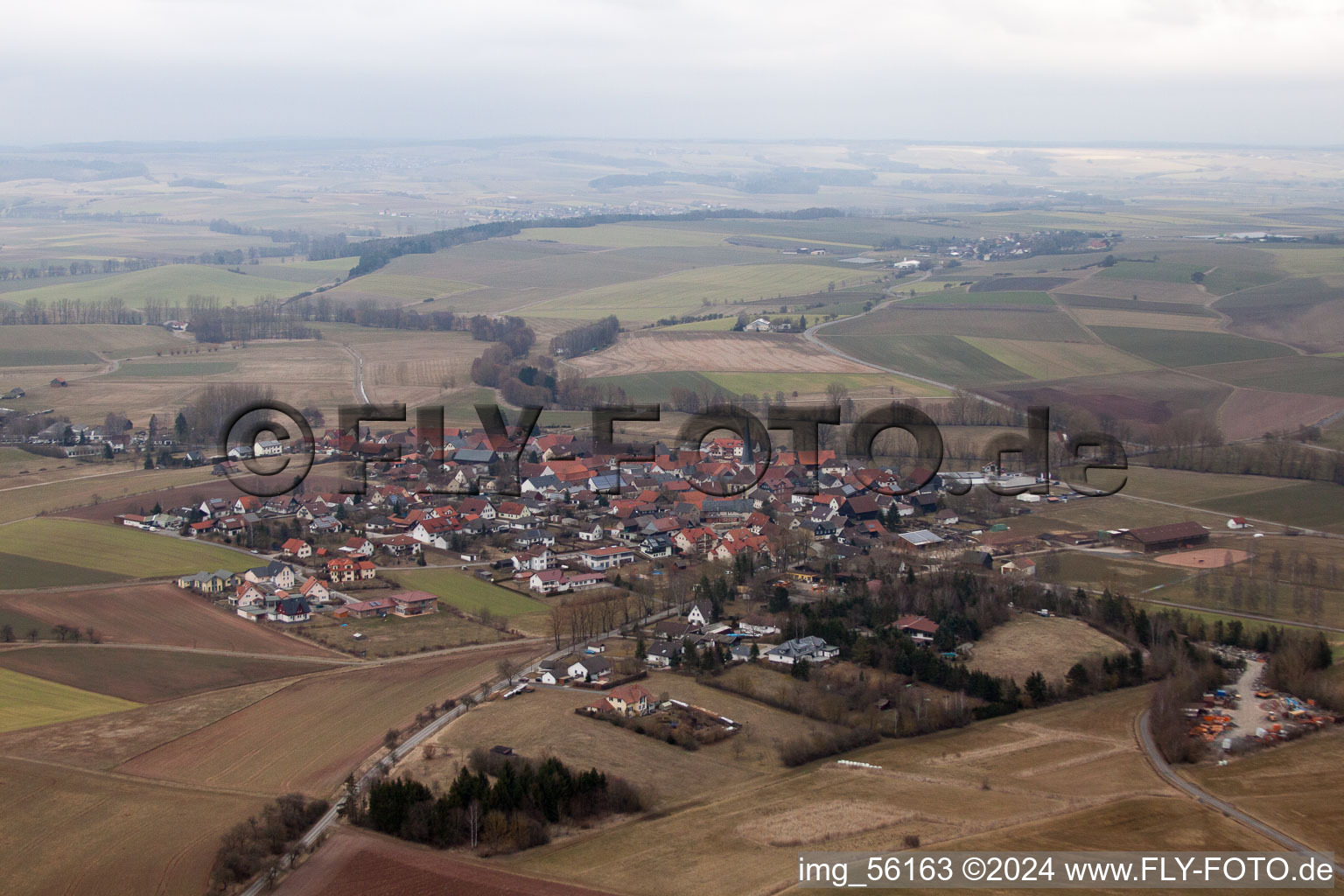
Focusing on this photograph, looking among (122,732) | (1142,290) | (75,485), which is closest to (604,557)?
(122,732)

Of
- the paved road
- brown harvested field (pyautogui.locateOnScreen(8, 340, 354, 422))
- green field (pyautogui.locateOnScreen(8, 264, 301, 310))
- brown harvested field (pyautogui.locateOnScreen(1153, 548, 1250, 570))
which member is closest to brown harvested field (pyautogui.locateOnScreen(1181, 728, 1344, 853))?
the paved road

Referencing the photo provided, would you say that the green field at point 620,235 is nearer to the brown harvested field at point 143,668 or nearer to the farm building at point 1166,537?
the farm building at point 1166,537

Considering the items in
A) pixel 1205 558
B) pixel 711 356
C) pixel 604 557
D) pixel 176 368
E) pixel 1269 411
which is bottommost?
pixel 604 557

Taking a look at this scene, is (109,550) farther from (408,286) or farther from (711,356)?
(408,286)

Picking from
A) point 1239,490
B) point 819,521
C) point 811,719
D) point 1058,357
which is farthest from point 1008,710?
point 1058,357

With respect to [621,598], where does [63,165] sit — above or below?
above

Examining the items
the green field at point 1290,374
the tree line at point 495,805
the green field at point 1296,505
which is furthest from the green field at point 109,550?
the green field at point 1290,374

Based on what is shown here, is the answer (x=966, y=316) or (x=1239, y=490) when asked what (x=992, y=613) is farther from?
(x=966, y=316)
